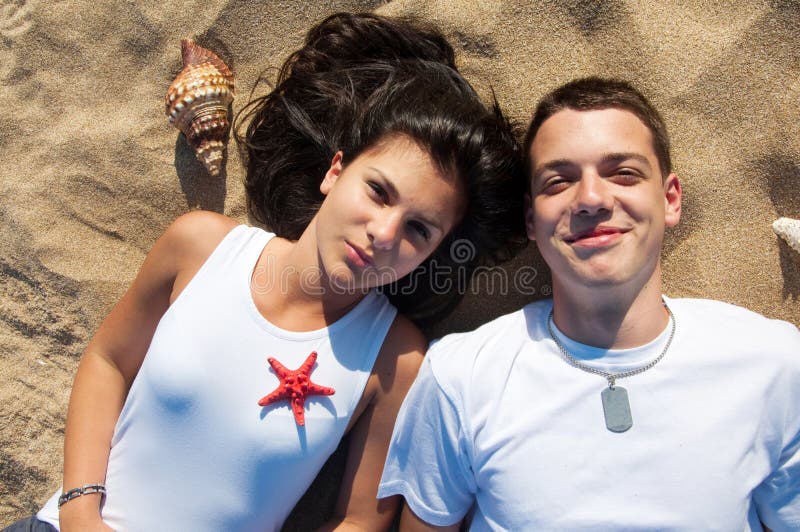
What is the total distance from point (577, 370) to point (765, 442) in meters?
0.73

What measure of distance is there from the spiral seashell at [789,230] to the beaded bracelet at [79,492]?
331 centimetres

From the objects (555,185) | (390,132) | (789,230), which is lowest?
(789,230)

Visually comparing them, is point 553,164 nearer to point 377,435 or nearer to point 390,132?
point 390,132

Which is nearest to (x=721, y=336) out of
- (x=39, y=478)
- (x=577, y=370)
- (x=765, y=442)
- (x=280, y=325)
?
(x=765, y=442)

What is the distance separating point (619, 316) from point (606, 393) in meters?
0.31

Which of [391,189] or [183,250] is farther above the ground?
[183,250]

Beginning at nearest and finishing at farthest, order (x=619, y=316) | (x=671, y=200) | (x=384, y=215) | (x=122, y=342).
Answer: (x=384, y=215), (x=619, y=316), (x=671, y=200), (x=122, y=342)

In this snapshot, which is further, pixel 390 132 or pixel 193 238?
pixel 193 238

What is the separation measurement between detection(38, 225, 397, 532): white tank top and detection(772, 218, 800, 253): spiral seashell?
1997mm

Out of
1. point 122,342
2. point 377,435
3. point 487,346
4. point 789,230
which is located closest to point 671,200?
point 789,230

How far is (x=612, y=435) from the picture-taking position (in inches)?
89.9

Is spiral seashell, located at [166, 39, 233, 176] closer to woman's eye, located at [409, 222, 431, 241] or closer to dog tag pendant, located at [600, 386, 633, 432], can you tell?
woman's eye, located at [409, 222, 431, 241]

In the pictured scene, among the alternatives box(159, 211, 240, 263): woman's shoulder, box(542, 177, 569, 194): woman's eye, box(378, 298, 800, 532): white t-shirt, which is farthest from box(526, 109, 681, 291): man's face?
box(159, 211, 240, 263): woman's shoulder

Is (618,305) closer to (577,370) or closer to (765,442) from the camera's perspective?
(577,370)
